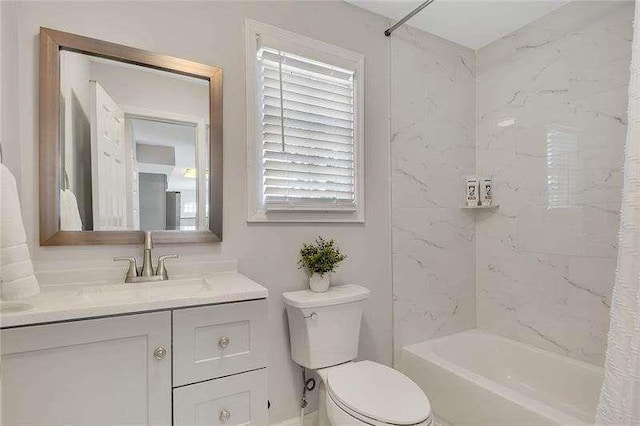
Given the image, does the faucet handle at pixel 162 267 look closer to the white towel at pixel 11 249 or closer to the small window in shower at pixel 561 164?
the white towel at pixel 11 249

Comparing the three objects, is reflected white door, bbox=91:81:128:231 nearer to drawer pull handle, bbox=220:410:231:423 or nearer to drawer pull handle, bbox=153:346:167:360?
drawer pull handle, bbox=153:346:167:360

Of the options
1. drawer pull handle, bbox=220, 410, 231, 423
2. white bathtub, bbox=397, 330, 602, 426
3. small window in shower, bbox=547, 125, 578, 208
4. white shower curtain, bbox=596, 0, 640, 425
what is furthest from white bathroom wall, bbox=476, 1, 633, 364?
drawer pull handle, bbox=220, 410, 231, 423

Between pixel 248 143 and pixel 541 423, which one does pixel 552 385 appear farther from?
pixel 248 143

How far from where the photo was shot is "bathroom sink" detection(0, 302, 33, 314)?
929 mm

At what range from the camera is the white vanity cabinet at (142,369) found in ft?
2.97

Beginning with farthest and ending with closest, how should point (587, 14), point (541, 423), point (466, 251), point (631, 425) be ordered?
point (466, 251) < point (587, 14) < point (541, 423) < point (631, 425)

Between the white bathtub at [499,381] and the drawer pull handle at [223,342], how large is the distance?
4.16ft

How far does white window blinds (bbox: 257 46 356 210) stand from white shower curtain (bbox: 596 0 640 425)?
3.92 feet

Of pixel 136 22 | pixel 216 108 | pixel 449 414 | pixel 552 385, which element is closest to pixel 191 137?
pixel 216 108

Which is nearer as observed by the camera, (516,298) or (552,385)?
(552,385)

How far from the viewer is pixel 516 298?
7.40ft

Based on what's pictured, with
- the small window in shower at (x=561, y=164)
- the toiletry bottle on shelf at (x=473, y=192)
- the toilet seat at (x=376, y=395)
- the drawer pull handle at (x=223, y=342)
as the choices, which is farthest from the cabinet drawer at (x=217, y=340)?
the small window in shower at (x=561, y=164)

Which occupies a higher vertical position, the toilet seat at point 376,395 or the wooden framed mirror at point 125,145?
the wooden framed mirror at point 125,145

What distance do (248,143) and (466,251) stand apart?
69.1 inches
